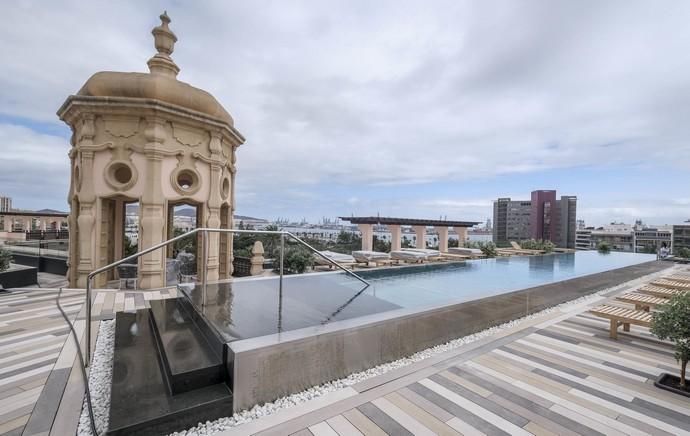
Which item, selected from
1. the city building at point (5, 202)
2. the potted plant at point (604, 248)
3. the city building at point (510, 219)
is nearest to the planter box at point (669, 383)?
the potted plant at point (604, 248)

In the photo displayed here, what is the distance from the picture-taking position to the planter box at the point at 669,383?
3.05 meters

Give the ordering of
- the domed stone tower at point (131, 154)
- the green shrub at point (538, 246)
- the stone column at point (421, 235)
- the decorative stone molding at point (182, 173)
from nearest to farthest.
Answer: the domed stone tower at point (131, 154) < the decorative stone molding at point (182, 173) < the stone column at point (421, 235) < the green shrub at point (538, 246)

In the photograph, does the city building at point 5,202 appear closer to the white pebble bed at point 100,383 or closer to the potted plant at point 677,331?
the white pebble bed at point 100,383

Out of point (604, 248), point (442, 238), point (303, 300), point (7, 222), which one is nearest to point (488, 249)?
point (442, 238)

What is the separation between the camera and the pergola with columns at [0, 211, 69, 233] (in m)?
19.5

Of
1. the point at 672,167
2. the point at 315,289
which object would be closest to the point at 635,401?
the point at 315,289

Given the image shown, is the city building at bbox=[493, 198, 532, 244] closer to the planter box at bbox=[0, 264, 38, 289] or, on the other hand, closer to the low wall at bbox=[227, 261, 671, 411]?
the low wall at bbox=[227, 261, 671, 411]

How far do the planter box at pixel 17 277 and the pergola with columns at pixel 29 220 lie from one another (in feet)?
55.6

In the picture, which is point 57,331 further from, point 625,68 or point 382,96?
point 625,68

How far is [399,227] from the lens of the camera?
1595 centimetres

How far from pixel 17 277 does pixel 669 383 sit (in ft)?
43.2

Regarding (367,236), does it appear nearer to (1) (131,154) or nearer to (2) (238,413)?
(1) (131,154)

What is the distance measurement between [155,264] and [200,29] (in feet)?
20.5

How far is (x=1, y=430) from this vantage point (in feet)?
6.82
